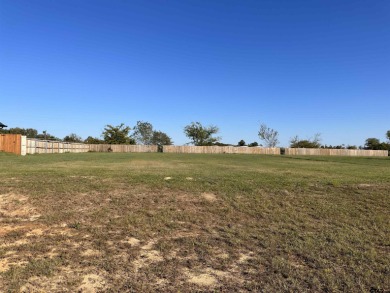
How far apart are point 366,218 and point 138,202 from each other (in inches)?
184

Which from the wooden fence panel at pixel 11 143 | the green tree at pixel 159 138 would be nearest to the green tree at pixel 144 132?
the green tree at pixel 159 138

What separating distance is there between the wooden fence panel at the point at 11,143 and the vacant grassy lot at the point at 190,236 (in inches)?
855

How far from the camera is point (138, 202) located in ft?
22.0

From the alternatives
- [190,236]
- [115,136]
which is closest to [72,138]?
[115,136]

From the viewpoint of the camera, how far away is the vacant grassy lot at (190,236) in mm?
3609

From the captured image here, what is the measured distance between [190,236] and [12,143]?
2796 centimetres

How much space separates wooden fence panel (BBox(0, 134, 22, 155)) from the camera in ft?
90.4

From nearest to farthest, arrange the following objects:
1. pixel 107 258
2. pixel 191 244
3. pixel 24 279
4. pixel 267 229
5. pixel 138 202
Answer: pixel 24 279 → pixel 107 258 → pixel 191 244 → pixel 267 229 → pixel 138 202

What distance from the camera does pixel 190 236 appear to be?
5.11 metres

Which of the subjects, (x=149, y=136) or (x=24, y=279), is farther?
(x=149, y=136)

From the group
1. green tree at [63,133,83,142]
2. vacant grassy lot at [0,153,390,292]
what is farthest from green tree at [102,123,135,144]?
vacant grassy lot at [0,153,390,292]

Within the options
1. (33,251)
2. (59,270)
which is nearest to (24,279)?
(59,270)

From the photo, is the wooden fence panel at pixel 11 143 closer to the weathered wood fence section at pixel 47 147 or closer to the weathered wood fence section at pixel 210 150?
the weathered wood fence section at pixel 47 147

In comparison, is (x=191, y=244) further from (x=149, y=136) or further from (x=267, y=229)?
(x=149, y=136)
